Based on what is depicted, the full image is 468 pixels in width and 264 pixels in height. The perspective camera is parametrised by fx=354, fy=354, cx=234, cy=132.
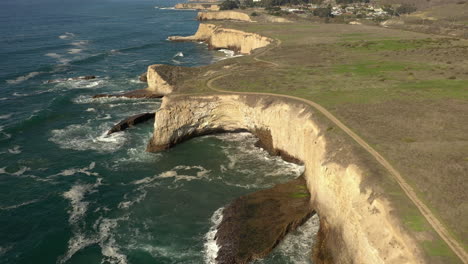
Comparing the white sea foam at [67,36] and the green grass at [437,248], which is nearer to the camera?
the green grass at [437,248]

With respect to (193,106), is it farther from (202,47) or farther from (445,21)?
(445,21)

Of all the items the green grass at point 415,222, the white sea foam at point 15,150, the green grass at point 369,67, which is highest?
the green grass at point 369,67

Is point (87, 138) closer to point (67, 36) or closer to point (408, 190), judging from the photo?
point (408, 190)

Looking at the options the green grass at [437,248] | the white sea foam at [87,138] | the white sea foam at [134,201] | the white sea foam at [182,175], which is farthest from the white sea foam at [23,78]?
the green grass at [437,248]

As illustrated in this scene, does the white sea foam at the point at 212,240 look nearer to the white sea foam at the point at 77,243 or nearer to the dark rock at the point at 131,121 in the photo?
the white sea foam at the point at 77,243

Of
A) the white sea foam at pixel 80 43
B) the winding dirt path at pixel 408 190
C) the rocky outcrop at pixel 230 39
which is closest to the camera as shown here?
the winding dirt path at pixel 408 190

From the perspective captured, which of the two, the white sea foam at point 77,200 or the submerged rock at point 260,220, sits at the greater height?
the submerged rock at point 260,220

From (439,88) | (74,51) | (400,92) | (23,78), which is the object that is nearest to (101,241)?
(400,92)

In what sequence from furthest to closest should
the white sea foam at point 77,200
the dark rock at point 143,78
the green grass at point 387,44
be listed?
the dark rock at point 143,78 < the green grass at point 387,44 < the white sea foam at point 77,200
